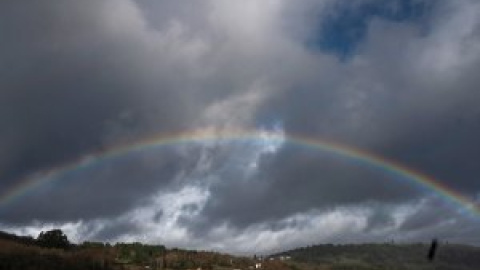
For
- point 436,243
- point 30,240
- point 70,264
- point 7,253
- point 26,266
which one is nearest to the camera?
point 436,243

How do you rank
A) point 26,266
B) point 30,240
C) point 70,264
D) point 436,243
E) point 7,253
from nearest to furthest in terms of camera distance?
point 436,243
point 26,266
point 7,253
point 70,264
point 30,240

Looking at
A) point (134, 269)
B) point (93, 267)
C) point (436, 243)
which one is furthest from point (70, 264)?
point (436, 243)

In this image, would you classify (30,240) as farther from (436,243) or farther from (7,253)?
(436,243)

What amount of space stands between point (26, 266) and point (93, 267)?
3303 cm

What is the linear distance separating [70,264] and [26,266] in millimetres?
19888

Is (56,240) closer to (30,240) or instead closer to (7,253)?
(30,240)

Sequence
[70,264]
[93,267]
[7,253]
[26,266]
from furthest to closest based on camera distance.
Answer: [93,267], [70,264], [7,253], [26,266]

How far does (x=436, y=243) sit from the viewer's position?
130 ft

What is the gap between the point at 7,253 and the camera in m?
125

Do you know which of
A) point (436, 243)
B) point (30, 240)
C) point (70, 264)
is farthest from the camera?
point (30, 240)

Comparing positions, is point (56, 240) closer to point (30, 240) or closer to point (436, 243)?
point (30, 240)

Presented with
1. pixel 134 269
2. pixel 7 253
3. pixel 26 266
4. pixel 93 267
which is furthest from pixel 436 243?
pixel 134 269

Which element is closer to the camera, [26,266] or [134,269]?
[26,266]

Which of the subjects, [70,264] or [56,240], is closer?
[70,264]
